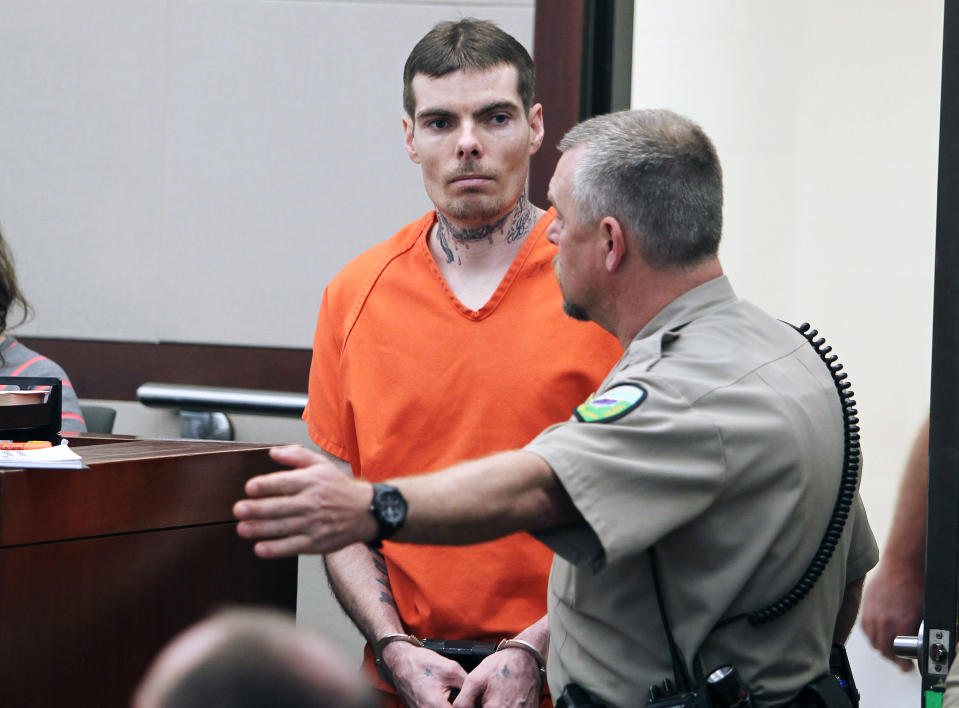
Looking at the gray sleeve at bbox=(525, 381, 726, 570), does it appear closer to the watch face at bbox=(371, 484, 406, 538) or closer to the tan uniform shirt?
the tan uniform shirt

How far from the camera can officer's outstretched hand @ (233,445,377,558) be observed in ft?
3.65

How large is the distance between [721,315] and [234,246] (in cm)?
168

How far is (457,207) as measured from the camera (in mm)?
1895

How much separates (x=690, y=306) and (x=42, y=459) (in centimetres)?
83

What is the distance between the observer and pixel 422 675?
1732mm

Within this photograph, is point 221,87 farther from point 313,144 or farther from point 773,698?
point 773,698

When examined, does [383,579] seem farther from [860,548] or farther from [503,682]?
[860,548]

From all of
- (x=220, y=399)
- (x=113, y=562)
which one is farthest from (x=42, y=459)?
(x=220, y=399)

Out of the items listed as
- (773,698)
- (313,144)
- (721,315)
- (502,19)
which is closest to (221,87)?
(313,144)

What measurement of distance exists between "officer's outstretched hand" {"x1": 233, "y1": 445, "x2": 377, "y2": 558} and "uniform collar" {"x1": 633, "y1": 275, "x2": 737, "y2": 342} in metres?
0.48

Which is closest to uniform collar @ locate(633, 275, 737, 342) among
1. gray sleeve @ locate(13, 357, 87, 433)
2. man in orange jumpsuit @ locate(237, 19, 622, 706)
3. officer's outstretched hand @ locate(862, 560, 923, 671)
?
man in orange jumpsuit @ locate(237, 19, 622, 706)

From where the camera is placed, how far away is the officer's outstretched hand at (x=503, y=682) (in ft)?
5.57

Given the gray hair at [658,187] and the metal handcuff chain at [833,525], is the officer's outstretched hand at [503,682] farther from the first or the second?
the gray hair at [658,187]

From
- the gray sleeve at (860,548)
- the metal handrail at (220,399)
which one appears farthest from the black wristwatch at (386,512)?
the metal handrail at (220,399)
